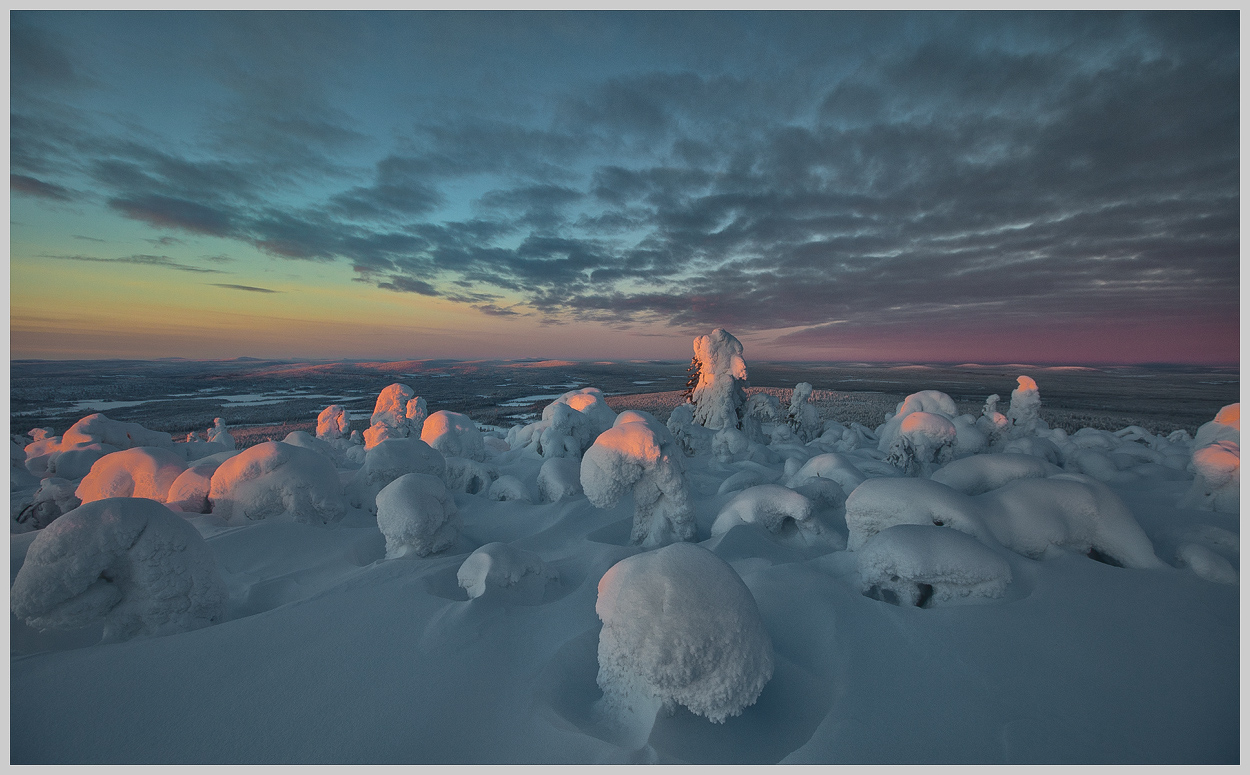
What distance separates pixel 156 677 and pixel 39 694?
2.22ft

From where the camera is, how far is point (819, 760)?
3068 millimetres

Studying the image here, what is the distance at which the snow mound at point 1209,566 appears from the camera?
4.98 meters

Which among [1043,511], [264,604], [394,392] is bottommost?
[264,604]

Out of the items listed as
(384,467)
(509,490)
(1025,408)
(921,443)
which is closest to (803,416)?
(1025,408)

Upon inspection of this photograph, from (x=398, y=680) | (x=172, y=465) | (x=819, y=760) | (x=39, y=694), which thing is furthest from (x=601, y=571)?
(x=172, y=465)

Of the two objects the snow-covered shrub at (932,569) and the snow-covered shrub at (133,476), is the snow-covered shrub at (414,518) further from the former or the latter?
the snow-covered shrub at (932,569)

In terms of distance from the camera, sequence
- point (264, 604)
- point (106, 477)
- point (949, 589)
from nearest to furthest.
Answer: point (949, 589) < point (264, 604) < point (106, 477)

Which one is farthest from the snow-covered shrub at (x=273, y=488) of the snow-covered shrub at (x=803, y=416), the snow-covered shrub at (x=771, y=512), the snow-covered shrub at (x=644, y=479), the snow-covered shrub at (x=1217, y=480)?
the snow-covered shrub at (x=803, y=416)

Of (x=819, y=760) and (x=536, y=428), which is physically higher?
(x=536, y=428)

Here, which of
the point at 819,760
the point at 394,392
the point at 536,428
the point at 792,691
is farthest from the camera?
the point at 394,392

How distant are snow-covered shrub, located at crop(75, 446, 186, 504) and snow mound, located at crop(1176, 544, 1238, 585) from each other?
597 inches

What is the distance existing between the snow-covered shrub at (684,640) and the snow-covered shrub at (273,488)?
6.45m

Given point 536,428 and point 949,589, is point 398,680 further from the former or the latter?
point 536,428

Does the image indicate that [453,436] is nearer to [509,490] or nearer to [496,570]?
[509,490]
